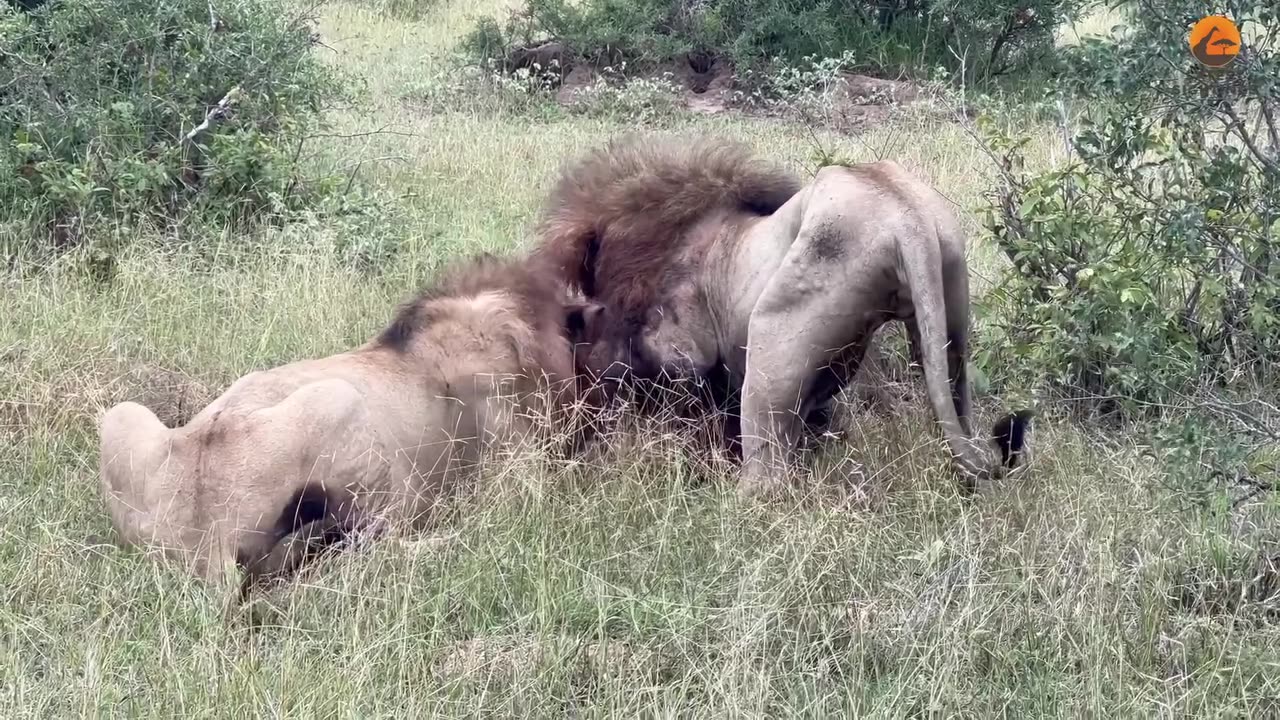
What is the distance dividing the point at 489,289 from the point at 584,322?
0.35 metres

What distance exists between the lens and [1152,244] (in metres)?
4.59

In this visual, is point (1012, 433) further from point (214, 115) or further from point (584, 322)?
point (214, 115)

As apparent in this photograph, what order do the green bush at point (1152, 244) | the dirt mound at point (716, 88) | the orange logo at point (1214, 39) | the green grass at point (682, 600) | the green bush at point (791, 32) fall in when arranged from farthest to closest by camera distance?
1. the green bush at point (791, 32)
2. the dirt mound at point (716, 88)
3. the green bush at point (1152, 244)
4. the orange logo at point (1214, 39)
5. the green grass at point (682, 600)

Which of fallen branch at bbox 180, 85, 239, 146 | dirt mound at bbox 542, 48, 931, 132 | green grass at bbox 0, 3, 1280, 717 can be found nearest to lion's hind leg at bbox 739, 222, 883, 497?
green grass at bbox 0, 3, 1280, 717

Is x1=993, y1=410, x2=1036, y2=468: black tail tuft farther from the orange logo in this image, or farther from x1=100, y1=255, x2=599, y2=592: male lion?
x1=100, y1=255, x2=599, y2=592: male lion

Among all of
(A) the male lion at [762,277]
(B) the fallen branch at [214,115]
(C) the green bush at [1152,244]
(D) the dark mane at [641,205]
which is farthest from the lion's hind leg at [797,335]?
(B) the fallen branch at [214,115]

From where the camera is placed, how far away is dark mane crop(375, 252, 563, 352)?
14.7 ft

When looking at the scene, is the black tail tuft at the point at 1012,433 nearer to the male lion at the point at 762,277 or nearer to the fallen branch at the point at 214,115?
the male lion at the point at 762,277

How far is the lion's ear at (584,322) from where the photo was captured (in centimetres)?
470

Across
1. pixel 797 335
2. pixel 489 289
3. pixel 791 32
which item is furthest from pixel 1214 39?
pixel 791 32

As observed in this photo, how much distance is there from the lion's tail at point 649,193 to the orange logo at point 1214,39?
142 cm

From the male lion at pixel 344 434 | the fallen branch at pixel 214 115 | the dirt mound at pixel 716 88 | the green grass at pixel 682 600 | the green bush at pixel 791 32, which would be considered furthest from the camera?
the green bush at pixel 791 32

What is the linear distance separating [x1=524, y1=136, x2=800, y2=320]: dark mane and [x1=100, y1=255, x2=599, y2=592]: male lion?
0.26 meters

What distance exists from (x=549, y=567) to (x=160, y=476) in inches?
44.3
